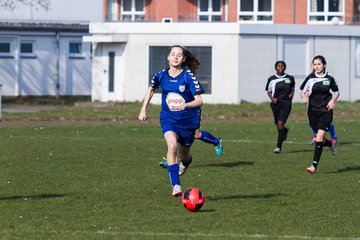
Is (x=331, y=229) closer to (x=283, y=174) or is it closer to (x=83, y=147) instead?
(x=283, y=174)

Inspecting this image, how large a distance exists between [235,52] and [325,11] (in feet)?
16.8

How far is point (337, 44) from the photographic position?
5169 centimetres

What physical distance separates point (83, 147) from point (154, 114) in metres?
15.7

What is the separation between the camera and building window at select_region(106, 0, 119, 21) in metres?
53.7

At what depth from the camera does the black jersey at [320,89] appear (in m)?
19.4

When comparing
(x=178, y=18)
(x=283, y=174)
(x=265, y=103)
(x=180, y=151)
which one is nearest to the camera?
(x=180, y=151)

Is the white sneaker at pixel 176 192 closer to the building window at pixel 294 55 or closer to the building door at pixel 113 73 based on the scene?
the building window at pixel 294 55

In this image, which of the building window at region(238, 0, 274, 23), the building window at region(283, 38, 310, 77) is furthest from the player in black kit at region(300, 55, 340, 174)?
the building window at region(238, 0, 274, 23)

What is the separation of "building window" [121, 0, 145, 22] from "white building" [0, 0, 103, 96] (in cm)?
962

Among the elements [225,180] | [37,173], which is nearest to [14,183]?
[37,173]

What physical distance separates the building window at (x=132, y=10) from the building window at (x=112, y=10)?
1.12 feet

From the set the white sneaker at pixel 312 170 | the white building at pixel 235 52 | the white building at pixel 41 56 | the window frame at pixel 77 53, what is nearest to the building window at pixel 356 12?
the white building at pixel 235 52

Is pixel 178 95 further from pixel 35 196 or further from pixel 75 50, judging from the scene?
pixel 75 50

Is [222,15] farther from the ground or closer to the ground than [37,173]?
farther from the ground
